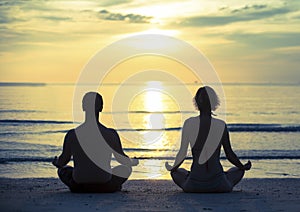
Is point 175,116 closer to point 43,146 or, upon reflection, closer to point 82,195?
point 43,146

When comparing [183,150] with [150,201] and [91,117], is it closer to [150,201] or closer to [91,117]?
[150,201]

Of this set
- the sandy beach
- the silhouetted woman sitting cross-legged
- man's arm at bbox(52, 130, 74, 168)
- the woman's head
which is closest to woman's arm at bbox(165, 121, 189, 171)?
the silhouetted woman sitting cross-legged

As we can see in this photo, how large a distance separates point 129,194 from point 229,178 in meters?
1.56

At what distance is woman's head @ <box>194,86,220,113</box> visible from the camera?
778 cm

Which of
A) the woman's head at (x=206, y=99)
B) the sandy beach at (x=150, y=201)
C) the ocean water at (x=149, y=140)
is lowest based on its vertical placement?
the ocean water at (x=149, y=140)

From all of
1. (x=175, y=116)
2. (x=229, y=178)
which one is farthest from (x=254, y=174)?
(x=175, y=116)

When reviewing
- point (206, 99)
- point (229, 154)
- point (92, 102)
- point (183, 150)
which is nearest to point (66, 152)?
point (92, 102)

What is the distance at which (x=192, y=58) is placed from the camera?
40.6 feet

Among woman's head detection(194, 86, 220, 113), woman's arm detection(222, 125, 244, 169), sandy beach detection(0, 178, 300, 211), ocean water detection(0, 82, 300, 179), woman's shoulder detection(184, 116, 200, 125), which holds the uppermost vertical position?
woman's head detection(194, 86, 220, 113)

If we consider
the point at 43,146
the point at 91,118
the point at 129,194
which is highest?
the point at 91,118

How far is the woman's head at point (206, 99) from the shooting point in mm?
7781

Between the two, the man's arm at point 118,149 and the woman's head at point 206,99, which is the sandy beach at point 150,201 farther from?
the woman's head at point 206,99

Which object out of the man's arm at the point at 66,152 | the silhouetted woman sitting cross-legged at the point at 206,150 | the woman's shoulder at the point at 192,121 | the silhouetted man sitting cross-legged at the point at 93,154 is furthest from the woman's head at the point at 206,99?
the man's arm at the point at 66,152

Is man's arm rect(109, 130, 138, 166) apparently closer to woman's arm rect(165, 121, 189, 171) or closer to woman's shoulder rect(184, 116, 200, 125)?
woman's arm rect(165, 121, 189, 171)
